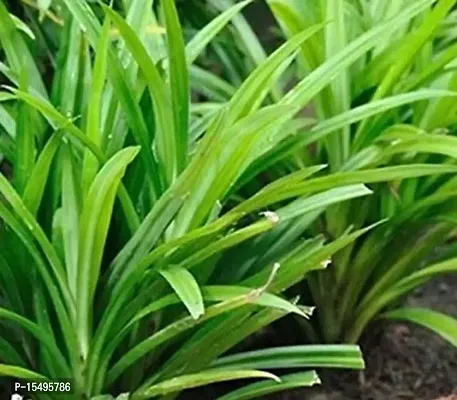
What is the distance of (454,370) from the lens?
6.56 feet

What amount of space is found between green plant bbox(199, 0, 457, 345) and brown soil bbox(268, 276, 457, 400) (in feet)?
0.26

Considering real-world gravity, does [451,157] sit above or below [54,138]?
below

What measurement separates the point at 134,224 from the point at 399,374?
693 millimetres

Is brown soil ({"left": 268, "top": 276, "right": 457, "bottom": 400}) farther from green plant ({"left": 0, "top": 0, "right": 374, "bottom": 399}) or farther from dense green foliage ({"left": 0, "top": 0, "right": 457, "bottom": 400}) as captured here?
green plant ({"left": 0, "top": 0, "right": 374, "bottom": 399})

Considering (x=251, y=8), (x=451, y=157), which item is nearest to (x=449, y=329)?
(x=451, y=157)

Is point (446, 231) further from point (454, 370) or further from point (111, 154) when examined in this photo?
point (111, 154)

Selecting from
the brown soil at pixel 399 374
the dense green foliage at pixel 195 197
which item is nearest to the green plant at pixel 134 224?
the dense green foliage at pixel 195 197

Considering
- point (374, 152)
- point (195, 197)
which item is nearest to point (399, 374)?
point (374, 152)

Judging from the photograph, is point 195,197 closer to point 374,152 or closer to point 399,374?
point 374,152

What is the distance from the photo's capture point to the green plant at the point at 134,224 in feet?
4.69

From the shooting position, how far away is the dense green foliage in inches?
57.0

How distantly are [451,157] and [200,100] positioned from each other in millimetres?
705

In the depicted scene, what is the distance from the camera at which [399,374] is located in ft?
6.48

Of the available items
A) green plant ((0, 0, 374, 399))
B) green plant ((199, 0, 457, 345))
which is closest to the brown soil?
green plant ((199, 0, 457, 345))
